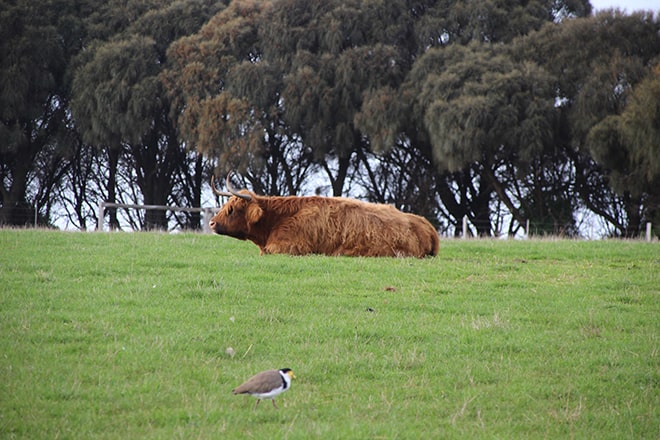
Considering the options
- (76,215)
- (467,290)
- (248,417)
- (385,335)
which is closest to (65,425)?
(248,417)

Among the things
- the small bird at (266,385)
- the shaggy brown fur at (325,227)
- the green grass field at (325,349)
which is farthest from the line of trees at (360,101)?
the small bird at (266,385)

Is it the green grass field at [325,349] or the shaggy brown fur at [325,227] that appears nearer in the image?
the green grass field at [325,349]

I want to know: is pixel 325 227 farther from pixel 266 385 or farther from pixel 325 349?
pixel 266 385

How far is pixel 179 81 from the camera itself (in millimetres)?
34062

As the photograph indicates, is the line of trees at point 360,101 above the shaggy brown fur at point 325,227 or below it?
above

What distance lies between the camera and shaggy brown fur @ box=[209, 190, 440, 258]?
14180 mm

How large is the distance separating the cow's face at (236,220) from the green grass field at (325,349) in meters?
2.26

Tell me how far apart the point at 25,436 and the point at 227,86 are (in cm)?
2883

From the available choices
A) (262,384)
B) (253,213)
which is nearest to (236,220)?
(253,213)

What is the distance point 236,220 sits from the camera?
1484 cm

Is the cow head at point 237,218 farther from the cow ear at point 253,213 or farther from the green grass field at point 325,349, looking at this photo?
the green grass field at point 325,349

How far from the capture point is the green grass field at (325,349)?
5.76 meters

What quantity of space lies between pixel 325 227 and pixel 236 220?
64.7 inches

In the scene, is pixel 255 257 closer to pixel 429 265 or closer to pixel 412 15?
pixel 429 265
